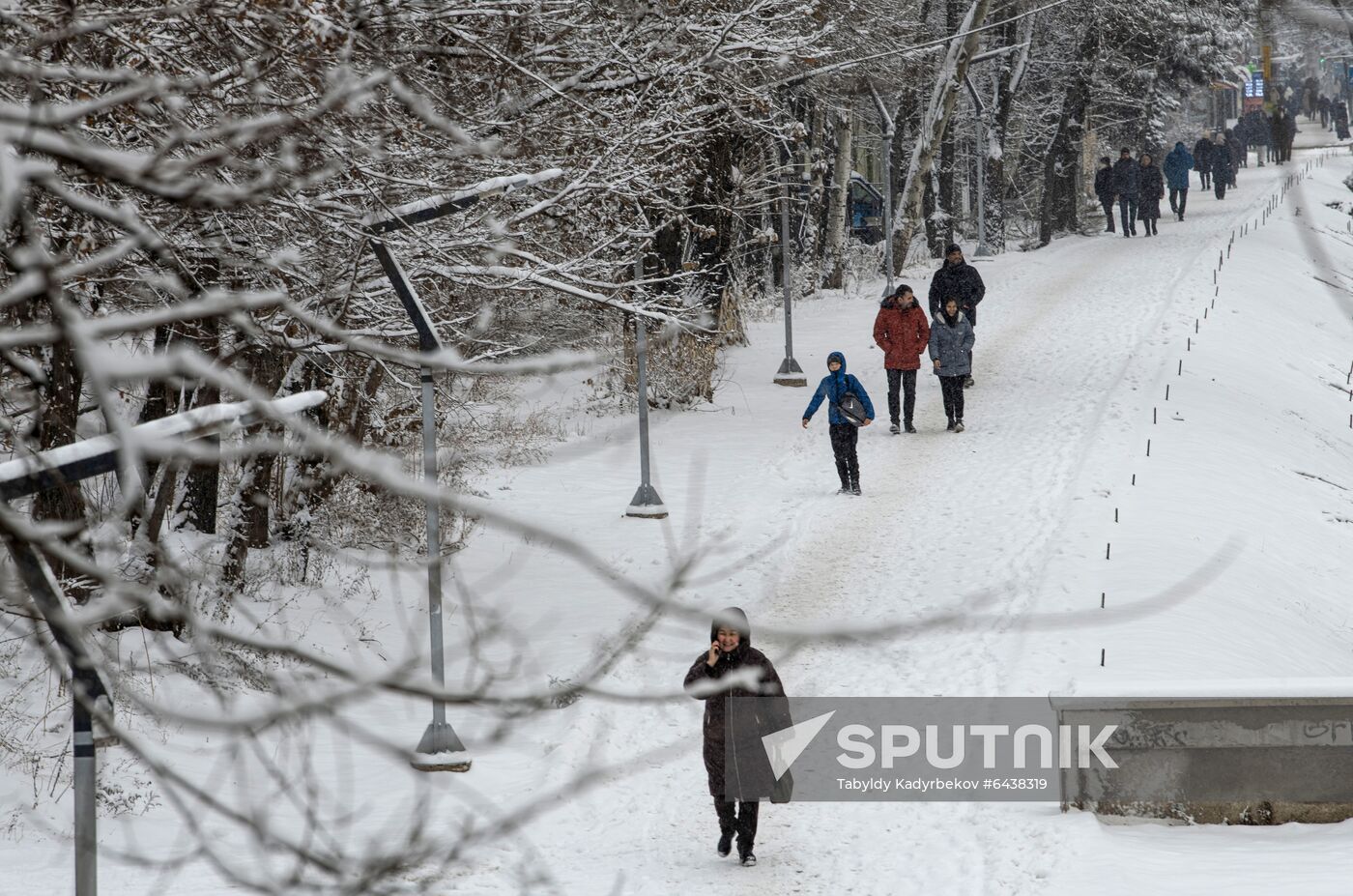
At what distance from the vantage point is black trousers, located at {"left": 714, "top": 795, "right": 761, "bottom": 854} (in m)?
8.32

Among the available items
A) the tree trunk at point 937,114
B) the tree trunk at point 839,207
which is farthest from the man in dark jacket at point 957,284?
the tree trunk at point 839,207

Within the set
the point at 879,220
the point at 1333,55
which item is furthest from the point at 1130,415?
the point at 879,220

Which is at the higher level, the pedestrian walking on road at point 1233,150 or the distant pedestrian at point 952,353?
the pedestrian walking on road at point 1233,150

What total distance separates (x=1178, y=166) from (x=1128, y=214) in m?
1.93

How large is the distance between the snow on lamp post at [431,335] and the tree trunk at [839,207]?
66.2ft

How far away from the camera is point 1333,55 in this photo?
496cm

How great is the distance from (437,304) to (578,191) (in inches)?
68.3

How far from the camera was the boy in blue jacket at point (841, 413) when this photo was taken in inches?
571

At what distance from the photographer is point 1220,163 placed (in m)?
42.2

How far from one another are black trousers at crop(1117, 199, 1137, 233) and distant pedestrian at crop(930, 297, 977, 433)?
17923 mm

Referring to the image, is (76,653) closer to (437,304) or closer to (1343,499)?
(437,304)

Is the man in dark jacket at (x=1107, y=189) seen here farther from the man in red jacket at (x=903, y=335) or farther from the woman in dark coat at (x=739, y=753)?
the woman in dark coat at (x=739, y=753)

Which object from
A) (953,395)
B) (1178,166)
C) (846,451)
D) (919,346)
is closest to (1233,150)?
(1178,166)

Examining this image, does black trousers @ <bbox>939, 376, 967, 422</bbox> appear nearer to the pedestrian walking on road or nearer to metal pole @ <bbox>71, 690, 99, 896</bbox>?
metal pole @ <bbox>71, 690, 99, 896</bbox>
